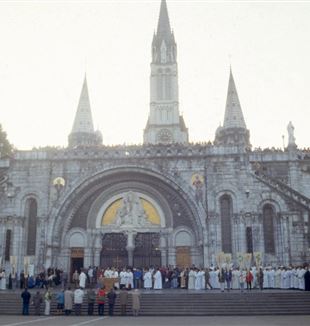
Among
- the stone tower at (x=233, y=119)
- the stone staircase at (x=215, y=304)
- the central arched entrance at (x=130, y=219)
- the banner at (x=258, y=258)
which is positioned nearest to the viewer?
the stone staircase at (x=215, y=304)

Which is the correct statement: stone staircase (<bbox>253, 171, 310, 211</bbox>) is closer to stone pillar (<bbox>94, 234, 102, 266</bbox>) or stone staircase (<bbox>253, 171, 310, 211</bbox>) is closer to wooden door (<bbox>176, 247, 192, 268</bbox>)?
wooden door (<bbox>176, 247, 192, 268</bbox>)

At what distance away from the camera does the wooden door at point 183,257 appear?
3519 centimetres

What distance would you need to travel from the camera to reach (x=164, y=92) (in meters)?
80.3

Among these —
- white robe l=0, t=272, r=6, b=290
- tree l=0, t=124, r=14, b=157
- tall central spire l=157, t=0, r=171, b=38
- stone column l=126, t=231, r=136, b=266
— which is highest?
tall central spire l=157, t=0, r=171, b=38

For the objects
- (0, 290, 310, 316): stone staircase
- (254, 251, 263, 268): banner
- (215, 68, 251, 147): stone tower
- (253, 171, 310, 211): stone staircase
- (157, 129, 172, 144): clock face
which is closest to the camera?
(0, 290, 310, 316): stone staircase

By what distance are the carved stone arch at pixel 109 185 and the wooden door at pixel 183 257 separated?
70.5 inches

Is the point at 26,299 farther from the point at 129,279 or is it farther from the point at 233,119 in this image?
the point at 233,119

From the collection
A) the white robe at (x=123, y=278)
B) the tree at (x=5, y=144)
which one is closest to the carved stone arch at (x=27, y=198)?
the white robe at (x=123, y=278)

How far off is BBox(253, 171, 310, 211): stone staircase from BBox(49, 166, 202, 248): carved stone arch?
225 inches

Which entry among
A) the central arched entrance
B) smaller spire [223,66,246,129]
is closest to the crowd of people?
the central arched entrance

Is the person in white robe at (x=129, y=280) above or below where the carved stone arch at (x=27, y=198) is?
below

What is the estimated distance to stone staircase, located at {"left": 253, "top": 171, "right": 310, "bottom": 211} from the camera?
33103 millimetres

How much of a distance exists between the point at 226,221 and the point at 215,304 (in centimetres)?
1074

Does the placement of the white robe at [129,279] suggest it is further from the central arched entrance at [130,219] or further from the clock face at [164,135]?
the clock face at [164,135]
